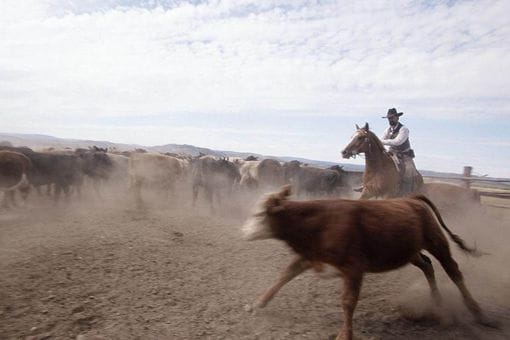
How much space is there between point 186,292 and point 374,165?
4.78m

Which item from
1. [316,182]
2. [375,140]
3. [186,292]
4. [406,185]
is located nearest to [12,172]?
[186,292]

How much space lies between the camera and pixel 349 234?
3.37m

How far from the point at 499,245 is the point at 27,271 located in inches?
336

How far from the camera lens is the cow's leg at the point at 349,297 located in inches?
128

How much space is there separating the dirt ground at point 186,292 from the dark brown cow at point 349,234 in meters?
0.52

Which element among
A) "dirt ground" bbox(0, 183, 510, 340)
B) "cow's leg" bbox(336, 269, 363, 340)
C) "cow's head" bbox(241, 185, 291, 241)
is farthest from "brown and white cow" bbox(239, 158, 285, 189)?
"cow's leg" bbox(336, 269, 363, 340)

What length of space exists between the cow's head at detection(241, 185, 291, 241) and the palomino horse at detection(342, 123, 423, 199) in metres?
4.20

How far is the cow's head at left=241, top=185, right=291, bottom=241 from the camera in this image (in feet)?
11.9

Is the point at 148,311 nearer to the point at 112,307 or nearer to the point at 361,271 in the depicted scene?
the point at 112,307

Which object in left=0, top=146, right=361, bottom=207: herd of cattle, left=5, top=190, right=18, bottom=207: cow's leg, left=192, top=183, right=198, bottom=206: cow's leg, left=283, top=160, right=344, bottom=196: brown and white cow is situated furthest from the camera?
left=283, top=160, right=344, bottom=196: brown and white cow

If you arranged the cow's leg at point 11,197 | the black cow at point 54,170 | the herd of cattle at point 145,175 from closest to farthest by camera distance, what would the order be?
the cow's leg at point 11,197
the herd of cattle at point 145,175
the black cow at point 54,170

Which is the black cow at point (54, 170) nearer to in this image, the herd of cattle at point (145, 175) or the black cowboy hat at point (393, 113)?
the herd of cattle at point (145, 175)

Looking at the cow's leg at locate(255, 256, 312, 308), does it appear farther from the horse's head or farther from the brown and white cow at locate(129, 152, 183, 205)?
the brown and white cow at locate(129, 152, 183, 205)

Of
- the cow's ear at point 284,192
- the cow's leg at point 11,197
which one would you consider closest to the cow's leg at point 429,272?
the cow's ear at point 284,192
